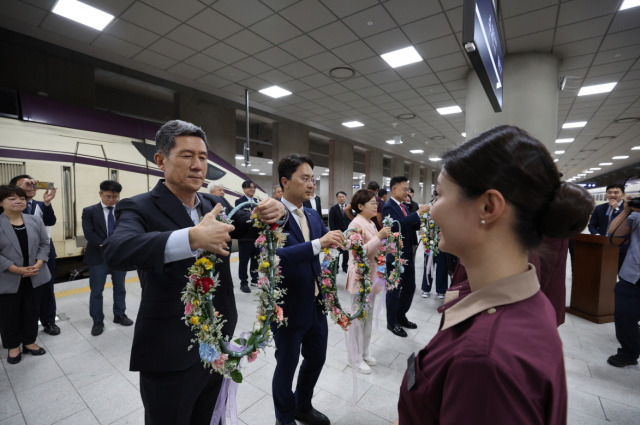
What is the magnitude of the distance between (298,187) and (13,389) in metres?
3.07

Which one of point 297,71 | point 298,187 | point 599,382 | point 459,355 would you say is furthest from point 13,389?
point 297,71

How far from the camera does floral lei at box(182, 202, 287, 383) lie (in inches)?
47.1

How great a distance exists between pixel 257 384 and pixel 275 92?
291 inches

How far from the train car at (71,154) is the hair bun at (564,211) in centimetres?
718

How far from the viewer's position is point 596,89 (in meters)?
6.98

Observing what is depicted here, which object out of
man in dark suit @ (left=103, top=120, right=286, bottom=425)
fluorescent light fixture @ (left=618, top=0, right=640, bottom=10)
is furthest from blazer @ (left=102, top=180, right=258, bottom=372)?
fluorescent light fixture @ (left=618, top=0, right=640, bottom=10)

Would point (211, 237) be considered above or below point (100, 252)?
above

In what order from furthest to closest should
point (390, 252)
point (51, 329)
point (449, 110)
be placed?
point (449, 110), point (51, 329), point (390, 252)

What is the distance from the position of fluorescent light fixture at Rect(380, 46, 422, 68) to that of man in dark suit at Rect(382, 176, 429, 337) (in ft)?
10.9

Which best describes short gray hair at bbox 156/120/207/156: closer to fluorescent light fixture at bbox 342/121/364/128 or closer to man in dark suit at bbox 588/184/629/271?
man in dark suit at bbox 588/184/629/271

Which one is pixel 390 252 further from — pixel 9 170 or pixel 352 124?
pixel 352 124

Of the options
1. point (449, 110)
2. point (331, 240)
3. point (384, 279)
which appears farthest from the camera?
point (449, 110)

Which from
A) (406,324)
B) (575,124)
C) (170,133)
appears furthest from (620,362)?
(575,124)

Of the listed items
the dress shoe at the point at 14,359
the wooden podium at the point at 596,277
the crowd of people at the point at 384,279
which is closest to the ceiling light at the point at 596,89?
the wooden podium at the point at 596,277
